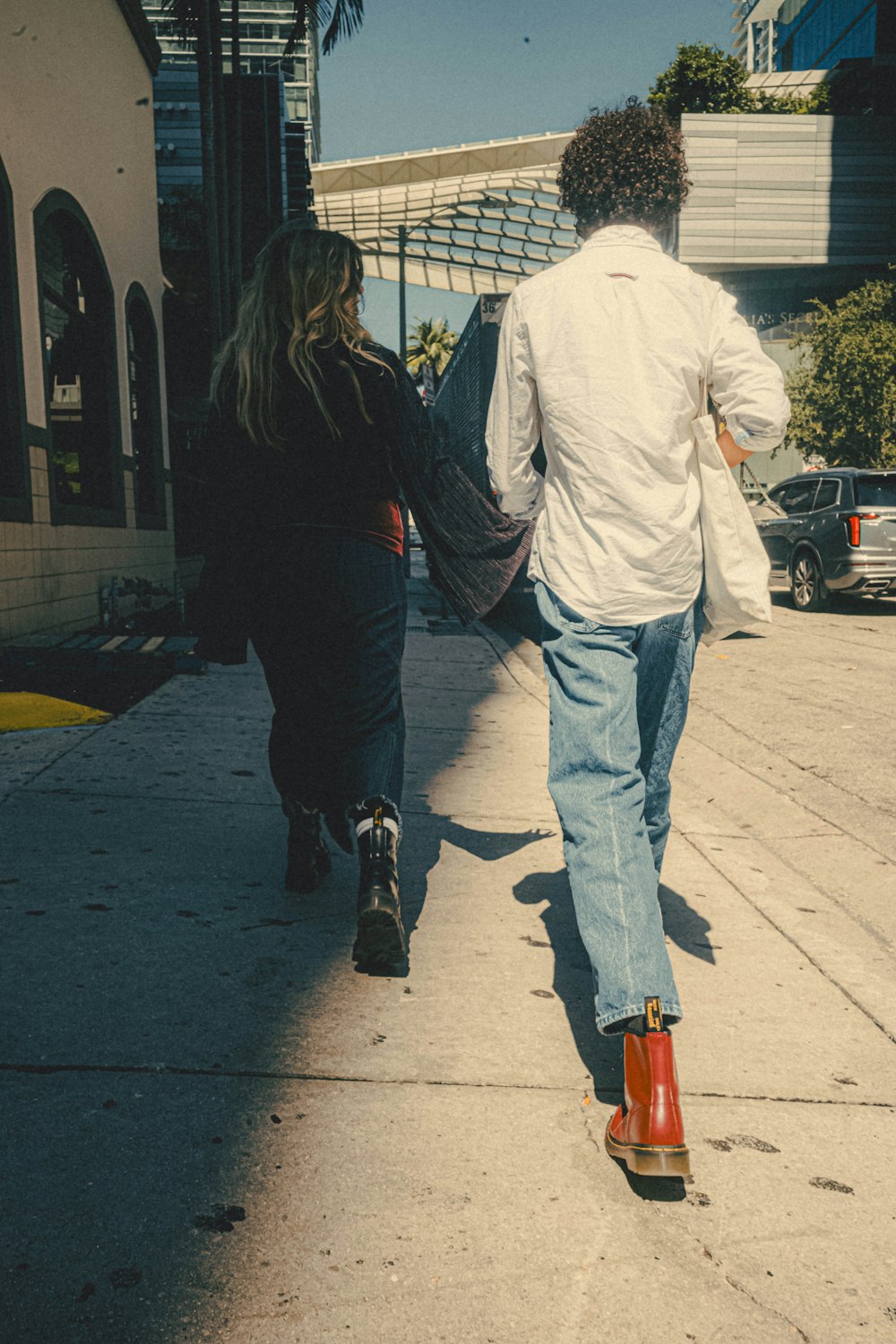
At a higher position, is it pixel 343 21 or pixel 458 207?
pixel 458 207

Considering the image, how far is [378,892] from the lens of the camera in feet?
9.16

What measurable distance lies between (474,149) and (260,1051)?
45907 millimetres

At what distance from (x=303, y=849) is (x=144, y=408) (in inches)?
453

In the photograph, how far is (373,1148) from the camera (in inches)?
81.7

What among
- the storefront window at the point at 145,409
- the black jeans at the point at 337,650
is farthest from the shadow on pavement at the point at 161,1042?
the storefront window at the point at 145,409

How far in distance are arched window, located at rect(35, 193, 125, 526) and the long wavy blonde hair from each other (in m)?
6.80

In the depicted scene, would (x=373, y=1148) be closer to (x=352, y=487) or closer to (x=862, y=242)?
(x=352, y=487)

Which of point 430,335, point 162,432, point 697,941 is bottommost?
point 697,941

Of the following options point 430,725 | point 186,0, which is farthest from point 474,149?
point 430,725

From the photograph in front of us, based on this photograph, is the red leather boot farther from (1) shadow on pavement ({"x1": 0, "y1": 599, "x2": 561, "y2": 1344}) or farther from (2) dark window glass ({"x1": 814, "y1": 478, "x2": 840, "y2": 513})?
(2) dark window glass ({"x1": 814, "y1": 478, "x2": 840, "y2": 513})

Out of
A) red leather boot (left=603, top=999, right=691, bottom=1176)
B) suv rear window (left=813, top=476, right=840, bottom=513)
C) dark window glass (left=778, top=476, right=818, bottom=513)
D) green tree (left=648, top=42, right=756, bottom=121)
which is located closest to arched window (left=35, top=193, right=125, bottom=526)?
red leather boot (left=603, top=999, right=691, bottom=1176)

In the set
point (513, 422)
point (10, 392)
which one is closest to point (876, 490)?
point (10, 392)

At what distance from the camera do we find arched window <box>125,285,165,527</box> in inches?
518

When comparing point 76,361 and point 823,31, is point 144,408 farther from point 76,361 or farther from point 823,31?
point 823,31
